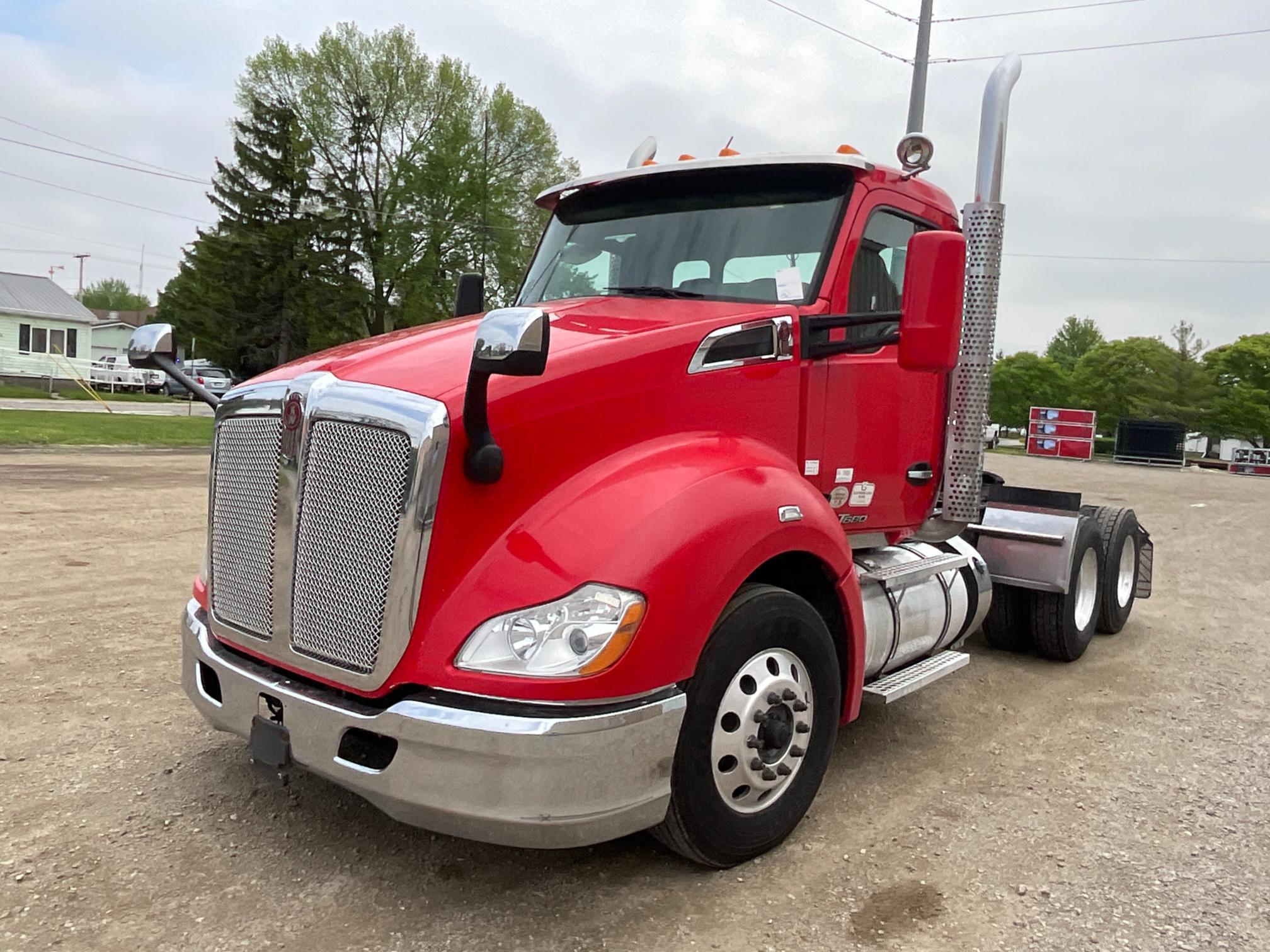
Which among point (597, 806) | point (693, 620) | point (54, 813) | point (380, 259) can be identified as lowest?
point (54, 813)

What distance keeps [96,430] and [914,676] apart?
21127mm

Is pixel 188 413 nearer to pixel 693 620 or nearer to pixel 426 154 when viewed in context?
pixel 426 154

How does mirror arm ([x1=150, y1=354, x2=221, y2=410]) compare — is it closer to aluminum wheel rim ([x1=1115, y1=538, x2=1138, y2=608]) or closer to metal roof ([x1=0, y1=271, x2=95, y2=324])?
aluminum wheel rim ([x1=1115, y1=538, x2=1138, y2=608])

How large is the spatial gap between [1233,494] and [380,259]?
32336mm

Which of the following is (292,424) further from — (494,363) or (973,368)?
(973,368)

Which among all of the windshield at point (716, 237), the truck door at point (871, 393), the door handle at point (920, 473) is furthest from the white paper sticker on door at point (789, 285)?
the door handle at point (920, 473)

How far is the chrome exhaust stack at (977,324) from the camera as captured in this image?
479cm

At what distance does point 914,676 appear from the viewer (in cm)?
434

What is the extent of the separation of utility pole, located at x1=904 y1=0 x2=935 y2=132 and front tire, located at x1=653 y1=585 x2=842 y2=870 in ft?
41.3

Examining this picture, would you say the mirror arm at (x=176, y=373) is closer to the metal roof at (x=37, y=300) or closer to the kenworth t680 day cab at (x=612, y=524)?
the kenworth t680 day cab at (x=612, y=524)

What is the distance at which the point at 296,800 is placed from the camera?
369 cm

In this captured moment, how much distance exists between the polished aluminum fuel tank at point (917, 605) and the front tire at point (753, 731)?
0.61m

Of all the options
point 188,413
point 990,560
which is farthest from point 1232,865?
point 188,413

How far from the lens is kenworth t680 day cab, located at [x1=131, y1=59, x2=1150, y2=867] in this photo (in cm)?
273
